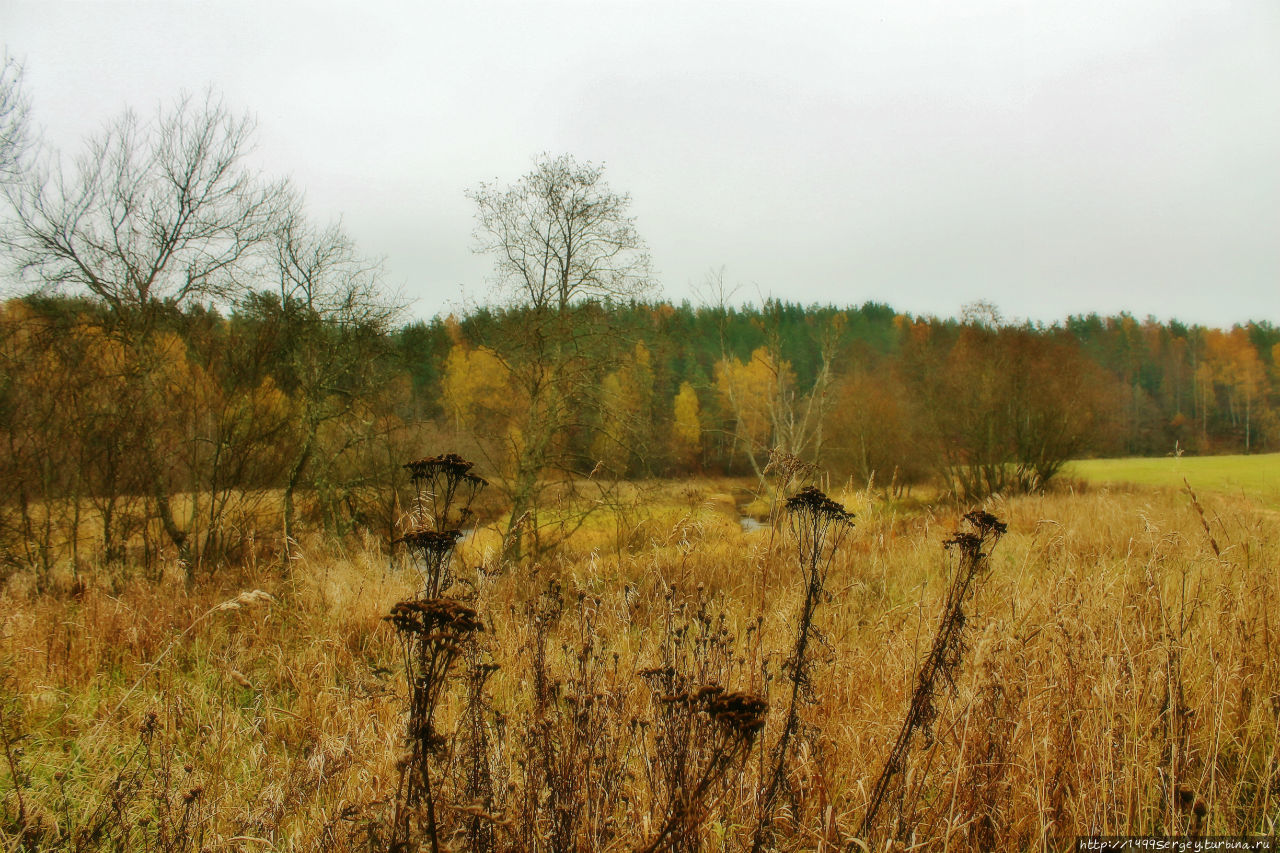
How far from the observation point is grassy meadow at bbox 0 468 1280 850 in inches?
81.2

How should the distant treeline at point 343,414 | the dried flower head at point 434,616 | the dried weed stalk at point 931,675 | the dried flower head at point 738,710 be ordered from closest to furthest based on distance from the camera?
the dried flower head at point 738,710 → the dried flower head at point 434,616 → the dried weed stalk at point 931,675 → the distant treeline at point 343,414

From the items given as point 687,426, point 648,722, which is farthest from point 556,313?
point 687,426

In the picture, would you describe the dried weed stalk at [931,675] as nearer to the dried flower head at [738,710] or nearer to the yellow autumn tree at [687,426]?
the dried flower head at [738,710]

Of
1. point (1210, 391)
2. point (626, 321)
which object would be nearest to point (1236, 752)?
point (626, 321)

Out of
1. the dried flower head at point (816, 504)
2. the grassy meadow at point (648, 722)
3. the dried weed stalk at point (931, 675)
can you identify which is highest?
the dried flower head at point (816, 504)

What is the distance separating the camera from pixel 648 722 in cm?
236

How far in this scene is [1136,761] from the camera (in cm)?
210

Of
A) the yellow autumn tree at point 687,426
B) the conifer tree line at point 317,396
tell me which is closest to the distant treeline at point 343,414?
the conifer tree line at point 317,396

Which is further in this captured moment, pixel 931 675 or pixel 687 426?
pixel 687 426

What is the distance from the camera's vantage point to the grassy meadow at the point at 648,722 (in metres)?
2.06

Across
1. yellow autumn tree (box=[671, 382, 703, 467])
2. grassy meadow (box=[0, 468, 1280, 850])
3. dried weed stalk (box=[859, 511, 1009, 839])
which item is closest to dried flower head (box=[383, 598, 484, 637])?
grassy meadow (box=[0, 468, 1280, 850])

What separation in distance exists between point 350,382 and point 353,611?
402 inches

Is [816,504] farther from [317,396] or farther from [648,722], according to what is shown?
[317,396]

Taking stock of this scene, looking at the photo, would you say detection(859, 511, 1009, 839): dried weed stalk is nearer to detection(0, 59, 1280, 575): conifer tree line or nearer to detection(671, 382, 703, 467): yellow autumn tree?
detection(0, 59, 1280, 575): conifer tree line
